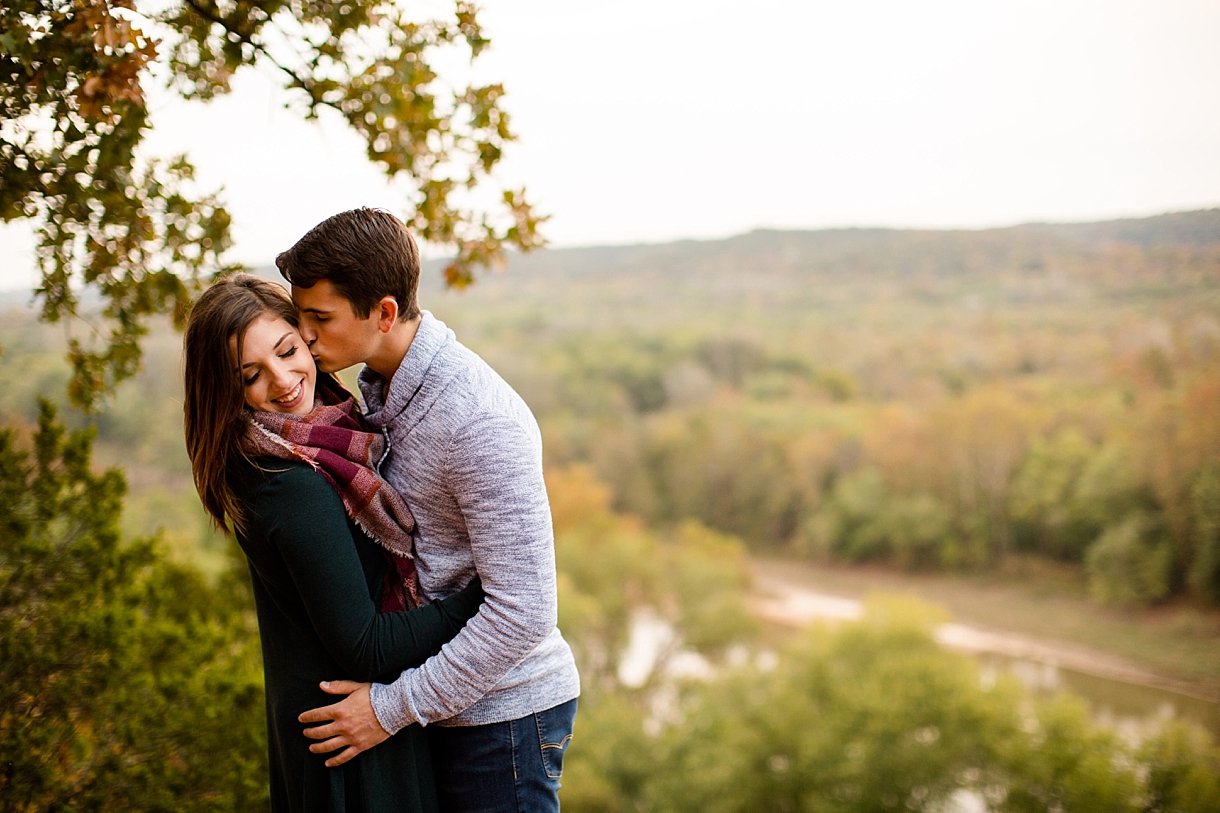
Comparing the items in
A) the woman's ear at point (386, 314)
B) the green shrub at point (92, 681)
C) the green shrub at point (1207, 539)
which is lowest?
the green shrub at point (1207, 539)

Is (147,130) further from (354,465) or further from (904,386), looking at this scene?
(904,386)

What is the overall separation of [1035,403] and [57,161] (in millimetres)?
42308

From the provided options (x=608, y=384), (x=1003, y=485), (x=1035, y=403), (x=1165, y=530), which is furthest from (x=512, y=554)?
(x=608, y=384)

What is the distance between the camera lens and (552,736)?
5.84 ft

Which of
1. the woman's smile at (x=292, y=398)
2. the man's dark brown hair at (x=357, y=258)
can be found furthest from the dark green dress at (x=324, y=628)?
the man's dark brown hair at (x=357, y=258)

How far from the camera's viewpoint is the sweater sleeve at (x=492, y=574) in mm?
1598

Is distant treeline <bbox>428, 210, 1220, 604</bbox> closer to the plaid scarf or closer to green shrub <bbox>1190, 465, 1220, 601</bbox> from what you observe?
green shrub <bbox>1190, 465, 1220, 601</bbox>

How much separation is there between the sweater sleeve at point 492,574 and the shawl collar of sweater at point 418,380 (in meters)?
0.13

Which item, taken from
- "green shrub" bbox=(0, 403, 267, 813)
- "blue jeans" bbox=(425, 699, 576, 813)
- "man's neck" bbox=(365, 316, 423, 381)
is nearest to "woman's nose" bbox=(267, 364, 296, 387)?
"man's neck" bbox=(365, 316, 423, 381)

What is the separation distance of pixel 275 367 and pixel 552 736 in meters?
0.97

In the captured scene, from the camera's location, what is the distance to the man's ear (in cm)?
171

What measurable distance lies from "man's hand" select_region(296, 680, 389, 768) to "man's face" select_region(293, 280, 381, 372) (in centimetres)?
66

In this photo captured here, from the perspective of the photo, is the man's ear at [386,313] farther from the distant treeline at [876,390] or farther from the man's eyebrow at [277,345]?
the distant treeline at [876,390]

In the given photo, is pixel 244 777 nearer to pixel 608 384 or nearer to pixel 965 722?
pixel 965 722
